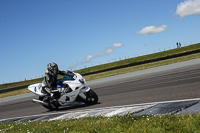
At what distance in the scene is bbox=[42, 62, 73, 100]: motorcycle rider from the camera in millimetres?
10008

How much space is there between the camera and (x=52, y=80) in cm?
1010

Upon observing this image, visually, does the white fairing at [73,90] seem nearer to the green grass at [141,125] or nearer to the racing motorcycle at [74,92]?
the racing motorcycle at [74,92]

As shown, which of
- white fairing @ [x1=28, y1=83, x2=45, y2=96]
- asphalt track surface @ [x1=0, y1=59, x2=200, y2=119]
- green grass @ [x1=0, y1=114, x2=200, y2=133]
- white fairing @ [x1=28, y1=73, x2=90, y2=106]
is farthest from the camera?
white fairing @ [x1=28, y1=83, x2=45, y2=96]

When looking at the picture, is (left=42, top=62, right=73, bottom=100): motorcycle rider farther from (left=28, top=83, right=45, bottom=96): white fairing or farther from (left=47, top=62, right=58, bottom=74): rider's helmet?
(left=28, top=83, right=45, bottom=96): white fairing

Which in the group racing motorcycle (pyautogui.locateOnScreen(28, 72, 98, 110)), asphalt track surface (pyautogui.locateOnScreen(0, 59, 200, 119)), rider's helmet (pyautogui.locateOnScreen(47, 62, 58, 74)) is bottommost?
asphalt track surface (pyautogui.locateOnScreen(0, 59, 200, 119))

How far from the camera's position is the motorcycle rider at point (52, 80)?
→ 394 inches

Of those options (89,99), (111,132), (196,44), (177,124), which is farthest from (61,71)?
(196,44)

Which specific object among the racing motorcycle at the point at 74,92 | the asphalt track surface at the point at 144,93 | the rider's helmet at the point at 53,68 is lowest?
the asphalt track surface at the point at 144,93

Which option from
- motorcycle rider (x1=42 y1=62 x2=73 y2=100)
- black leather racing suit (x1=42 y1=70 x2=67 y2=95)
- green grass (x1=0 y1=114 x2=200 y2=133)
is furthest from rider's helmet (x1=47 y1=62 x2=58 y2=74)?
green grass (x1=0 y1=114 x2=200 y2=133)

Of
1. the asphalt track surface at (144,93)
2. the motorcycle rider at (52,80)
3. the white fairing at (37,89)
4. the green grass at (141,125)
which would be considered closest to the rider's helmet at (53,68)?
the motorcycle rider at (52,80)

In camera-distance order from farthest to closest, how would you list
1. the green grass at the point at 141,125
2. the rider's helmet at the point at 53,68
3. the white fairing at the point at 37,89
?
1. the white fairing at the point at 37,89
2. the rider's helmet at the point at 53,68
3. the green grass at the point at 141,125

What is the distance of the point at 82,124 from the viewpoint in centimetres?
602

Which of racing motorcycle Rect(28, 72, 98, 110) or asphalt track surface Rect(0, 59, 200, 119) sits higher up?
racing motorcycle Rect(28, 72, 98, 110)

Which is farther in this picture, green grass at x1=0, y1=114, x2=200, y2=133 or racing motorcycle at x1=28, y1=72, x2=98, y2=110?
racing motorcycle at x1=28, y1=72, x2=98, y2=110
